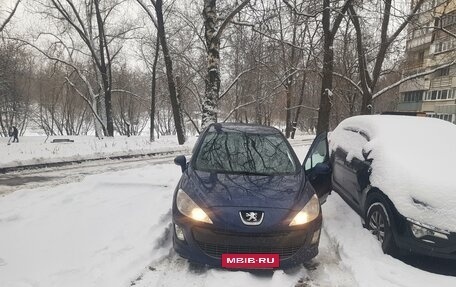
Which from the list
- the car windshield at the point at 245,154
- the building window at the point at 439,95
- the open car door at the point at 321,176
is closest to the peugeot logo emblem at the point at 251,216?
the car windshield at the point at 245,154

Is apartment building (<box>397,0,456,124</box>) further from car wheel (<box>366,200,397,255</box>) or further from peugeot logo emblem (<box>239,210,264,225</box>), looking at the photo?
peugeot logo emblem (<box>239,210,264,225</box>)

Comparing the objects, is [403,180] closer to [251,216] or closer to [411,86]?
[251,216]

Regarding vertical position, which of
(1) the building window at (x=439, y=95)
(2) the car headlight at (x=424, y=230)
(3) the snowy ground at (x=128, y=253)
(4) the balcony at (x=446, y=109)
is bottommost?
(3) the snowy ground at (x=128, y=253)

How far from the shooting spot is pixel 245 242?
3.59 m

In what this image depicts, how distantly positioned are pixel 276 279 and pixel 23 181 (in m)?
7.06

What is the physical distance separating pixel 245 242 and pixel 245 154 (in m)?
1.62

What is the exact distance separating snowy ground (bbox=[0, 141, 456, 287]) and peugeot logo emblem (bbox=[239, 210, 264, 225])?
1.89 feet

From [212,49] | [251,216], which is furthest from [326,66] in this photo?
[251,216]

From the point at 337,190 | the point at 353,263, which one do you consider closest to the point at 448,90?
the point at 337,190

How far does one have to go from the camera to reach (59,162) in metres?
11.2

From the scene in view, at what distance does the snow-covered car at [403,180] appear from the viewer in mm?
Result: 3902

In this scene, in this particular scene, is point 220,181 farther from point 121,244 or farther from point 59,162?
point 59,162

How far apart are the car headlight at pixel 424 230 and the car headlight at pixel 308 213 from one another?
108cm

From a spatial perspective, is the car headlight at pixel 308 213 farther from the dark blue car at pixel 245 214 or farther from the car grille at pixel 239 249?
the car grille at pixel 239 249
